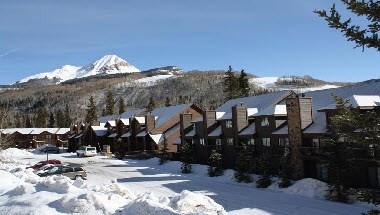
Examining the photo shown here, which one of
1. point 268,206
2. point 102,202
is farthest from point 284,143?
point 102,202

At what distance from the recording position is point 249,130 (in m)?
51.5

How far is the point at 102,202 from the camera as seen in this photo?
23.2m

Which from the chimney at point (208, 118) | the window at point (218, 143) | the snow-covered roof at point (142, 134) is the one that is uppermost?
the chimney at point (208, 118)

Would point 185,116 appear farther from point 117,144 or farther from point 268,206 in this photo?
point 268,206

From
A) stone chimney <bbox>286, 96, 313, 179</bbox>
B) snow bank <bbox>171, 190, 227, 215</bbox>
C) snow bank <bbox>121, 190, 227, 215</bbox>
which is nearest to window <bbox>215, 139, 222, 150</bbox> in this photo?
stone chimney <bbox>286, 96, 313, 179</bbox>

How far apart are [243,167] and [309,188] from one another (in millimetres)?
9770

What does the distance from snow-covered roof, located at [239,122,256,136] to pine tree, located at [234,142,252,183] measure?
8.31 ft

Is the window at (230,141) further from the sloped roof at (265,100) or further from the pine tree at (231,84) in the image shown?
the pine tree at (231,84)

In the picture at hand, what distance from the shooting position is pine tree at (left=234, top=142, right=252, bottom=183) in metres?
45.0

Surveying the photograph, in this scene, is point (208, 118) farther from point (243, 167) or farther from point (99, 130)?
point (99, 130)

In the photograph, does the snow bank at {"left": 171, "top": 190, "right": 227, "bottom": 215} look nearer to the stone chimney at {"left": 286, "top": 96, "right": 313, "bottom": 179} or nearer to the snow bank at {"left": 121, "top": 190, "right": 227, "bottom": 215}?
the snow bank at {"left": 121, "top": 190, "right": 227, "bottom": 215}

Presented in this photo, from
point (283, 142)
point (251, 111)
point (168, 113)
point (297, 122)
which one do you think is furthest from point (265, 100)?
point (168, 113)

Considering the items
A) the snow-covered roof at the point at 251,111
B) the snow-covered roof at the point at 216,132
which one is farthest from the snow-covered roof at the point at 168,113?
the snow-covered roof at the point at 251,111

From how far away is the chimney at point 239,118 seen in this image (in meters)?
53.2
